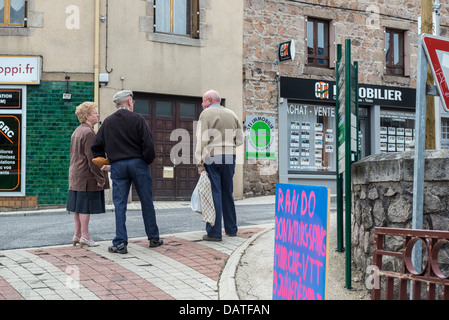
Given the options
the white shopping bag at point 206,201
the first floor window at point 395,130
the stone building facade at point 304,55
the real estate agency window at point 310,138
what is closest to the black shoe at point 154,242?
the white shopping bag at point 206,201

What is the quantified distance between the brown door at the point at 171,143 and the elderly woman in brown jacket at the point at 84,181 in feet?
25.2

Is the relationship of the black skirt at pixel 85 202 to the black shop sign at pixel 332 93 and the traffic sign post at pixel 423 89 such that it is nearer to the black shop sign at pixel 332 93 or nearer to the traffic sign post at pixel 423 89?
the traffic sign post at pixel 423 89

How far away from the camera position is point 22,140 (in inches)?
521

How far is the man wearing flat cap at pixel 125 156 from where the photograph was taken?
5965 millimetres

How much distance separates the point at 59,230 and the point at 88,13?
23.5ft

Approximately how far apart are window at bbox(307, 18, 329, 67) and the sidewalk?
10798mm

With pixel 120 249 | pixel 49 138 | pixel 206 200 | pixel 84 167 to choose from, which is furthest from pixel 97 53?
pixel 120 249

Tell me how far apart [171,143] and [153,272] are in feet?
30.7

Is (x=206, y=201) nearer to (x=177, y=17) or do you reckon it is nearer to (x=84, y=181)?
(x=84, y=181)

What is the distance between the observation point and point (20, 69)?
43.1ft

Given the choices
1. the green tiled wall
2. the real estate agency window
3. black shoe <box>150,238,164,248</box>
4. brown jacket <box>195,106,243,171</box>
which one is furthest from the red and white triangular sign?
the real estate agency window

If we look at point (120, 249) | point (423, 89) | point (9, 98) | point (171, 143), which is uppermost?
point (9, 98)

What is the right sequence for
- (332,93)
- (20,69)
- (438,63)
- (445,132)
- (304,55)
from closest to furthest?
1. (438,63)
2. (20,69)
3. (304,55)
4. (332,93)
5. (445,132)
